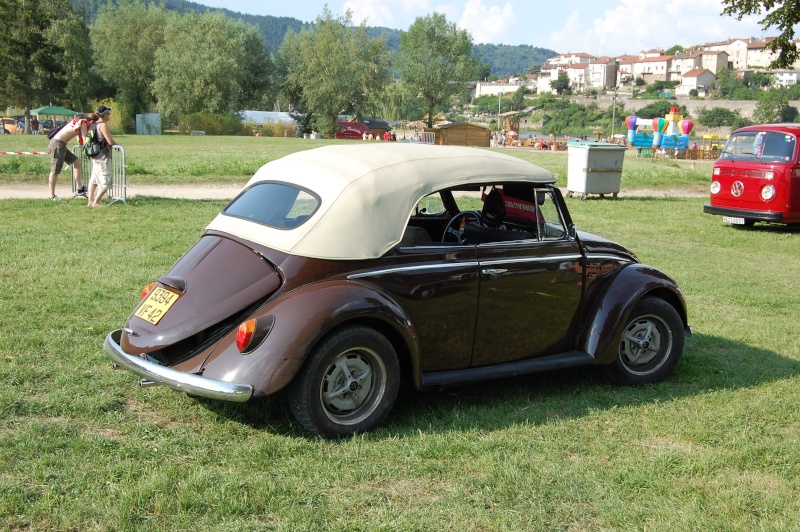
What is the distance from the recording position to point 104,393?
→ 5.02 m

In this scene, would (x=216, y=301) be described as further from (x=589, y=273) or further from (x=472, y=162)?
(x=589, y=273)

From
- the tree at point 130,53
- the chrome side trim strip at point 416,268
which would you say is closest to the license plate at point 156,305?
the chrome side trim strip at point 416,268

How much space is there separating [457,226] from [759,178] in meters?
11.6

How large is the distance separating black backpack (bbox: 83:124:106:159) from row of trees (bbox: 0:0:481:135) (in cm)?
5712

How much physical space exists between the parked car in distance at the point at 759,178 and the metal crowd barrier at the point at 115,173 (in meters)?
11.7

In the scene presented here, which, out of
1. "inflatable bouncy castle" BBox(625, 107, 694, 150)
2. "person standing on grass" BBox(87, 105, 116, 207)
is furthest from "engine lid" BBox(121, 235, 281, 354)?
"inflatable bouncy castle" BBox(625, 107, 694, 150)

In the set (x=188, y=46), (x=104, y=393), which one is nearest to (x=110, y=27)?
(x=188, y=46)

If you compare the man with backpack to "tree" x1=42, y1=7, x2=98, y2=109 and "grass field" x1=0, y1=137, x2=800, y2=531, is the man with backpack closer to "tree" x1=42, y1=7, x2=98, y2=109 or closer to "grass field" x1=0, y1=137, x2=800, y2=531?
"grass field" x1=0, y1=137, x2=800, y2=531

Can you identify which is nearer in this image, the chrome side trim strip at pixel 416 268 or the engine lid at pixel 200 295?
the engine lid at pixel 200 295

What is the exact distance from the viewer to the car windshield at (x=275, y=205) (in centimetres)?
492

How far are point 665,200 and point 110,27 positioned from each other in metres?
72.1

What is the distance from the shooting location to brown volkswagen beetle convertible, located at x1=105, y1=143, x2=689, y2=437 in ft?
14.4

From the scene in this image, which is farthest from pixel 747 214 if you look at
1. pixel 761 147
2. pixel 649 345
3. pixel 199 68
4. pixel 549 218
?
pixel 199 68

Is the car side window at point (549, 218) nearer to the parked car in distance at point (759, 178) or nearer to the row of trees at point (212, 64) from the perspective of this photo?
the parked car in distance at point (759, 178)
